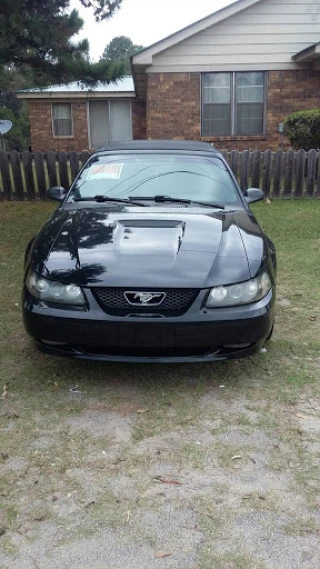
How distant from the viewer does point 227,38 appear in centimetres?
1399

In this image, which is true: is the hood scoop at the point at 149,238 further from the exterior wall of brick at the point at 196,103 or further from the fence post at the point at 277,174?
the exterior wall of brick at the point at 196,103

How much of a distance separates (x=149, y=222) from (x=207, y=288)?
874 mm

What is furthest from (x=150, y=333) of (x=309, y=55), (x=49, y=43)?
(x=309, y=55)

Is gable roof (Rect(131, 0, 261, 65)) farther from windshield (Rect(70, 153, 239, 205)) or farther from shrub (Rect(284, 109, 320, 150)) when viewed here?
windshield (Rect(70, 153, 239, 205))

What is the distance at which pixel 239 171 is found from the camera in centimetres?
1077

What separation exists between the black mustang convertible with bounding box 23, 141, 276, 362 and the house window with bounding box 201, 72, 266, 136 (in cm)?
1180

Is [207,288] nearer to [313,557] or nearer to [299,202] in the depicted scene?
[313,557]

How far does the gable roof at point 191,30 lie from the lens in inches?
527

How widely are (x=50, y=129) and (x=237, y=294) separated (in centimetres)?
1791

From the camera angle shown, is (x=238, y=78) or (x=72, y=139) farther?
(x=72, y=139)

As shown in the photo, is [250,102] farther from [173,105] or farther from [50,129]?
[50,129]

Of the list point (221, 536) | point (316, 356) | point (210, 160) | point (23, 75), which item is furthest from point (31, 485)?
point (23, 75)

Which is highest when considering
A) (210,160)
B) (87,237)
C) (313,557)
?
(210,160)

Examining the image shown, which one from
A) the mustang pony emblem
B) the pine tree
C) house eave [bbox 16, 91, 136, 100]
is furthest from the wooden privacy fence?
house eave [bbox 16, 91, 136, 100]
